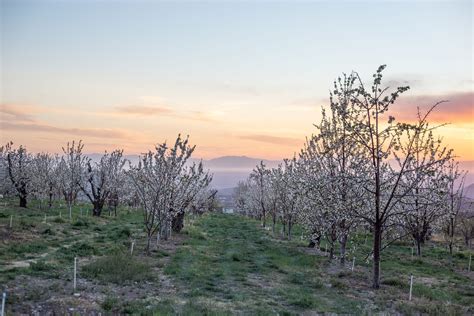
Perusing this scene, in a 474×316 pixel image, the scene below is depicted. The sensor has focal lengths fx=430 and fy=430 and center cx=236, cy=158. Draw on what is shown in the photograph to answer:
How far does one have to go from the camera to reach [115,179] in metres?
42.5

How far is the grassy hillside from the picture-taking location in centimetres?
1216

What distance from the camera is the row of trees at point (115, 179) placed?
23.7 m

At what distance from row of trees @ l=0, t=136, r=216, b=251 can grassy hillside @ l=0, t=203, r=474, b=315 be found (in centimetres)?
334

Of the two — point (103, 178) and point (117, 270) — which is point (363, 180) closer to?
point (117, 270)

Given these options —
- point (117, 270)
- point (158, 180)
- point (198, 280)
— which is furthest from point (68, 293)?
point (158, 180)

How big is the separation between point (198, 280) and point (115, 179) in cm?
2876

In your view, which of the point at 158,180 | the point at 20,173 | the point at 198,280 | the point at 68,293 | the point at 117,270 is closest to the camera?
the point at 68,293

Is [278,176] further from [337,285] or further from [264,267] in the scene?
[337,285]

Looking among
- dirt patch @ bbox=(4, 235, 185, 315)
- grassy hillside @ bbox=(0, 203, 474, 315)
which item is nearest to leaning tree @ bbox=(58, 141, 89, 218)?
grassy hillside @ bbox=(0, 203, 474, 315)

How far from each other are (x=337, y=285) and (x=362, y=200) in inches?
143

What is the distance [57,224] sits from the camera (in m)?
28.7

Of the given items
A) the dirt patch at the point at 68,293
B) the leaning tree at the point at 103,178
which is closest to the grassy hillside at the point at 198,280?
the dirt patch at the point at 68,293

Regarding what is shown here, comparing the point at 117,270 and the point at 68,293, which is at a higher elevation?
the point at 117,270

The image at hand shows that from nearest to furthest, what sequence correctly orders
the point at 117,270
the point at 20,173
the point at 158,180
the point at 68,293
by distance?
the point at 68,293 < the point at 117,270 < the point at 158,180 < the point at 20,173
